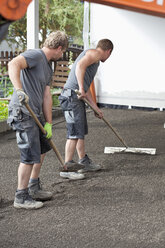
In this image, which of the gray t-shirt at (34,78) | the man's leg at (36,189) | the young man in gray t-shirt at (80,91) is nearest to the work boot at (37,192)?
the man's leg at (36,189)

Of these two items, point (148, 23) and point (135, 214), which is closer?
point (135, 214)

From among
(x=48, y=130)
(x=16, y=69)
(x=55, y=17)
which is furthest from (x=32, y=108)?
(x=55, y=17)

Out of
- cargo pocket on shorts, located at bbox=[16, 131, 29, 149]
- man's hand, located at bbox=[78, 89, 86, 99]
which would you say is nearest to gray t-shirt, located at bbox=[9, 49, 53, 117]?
cargo pocket on shorts, located at bbox=[16, 131, 29, 149]

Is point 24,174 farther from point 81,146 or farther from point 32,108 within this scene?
point 81,146

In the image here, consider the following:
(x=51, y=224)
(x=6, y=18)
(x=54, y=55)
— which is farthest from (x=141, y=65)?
(x=6, y=18)

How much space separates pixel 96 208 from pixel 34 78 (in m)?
1.42

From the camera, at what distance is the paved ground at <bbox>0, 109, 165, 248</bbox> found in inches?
145

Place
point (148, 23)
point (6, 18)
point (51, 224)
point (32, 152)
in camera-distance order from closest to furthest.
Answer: point (6, 18) → point (51, 224) → point (32, 152) → point (148, 23)

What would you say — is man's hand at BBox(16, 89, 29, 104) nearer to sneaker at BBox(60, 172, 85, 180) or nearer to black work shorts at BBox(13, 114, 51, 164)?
black work shorts at BBox(13, 114, 51, 164)

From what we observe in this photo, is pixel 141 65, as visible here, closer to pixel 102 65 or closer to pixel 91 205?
pixel 102 65

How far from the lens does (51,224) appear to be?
4.02 metres

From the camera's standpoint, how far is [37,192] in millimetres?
4707

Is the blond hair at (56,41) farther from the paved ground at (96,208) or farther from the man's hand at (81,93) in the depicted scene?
the paved ground at (96,208)

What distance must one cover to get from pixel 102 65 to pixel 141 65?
110 cm
